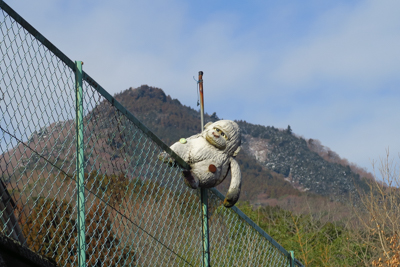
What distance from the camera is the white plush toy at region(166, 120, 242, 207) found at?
12.4ft

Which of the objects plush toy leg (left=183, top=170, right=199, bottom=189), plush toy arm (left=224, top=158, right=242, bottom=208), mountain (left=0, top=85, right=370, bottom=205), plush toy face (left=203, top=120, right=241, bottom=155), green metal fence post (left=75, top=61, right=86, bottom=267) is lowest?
green metal fence post (left=75, top=61, right=86, bottom=267)

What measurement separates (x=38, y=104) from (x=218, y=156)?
6.36ft

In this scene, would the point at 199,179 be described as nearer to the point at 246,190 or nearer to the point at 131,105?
the point at 246,190

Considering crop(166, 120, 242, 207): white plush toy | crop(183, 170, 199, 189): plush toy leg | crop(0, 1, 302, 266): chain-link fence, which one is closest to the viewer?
crop(0, 1, 302, 266): chain-link fence

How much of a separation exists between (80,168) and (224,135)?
1743 mm

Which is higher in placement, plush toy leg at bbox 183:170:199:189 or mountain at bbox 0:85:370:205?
mountain at bbox 0:85:370:205

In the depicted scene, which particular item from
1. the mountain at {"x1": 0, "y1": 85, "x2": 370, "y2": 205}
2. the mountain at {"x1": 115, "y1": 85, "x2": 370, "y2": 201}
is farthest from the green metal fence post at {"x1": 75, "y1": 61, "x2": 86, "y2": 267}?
the mountain at {"x1": 115, "y1": 85, "x2": 370, "y2": 201}

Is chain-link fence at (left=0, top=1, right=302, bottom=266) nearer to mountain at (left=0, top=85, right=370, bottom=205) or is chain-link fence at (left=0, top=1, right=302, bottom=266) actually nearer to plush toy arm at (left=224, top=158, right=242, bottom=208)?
plush toy arm at (left=224, top=158, right=242, bottom=208)

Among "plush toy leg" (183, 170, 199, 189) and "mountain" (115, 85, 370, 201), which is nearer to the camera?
"plush toy leg" (183, 170, 199, 189)

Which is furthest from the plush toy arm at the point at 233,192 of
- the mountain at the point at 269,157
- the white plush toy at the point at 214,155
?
the mountain at the point at 269,157

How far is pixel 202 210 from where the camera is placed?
147 inches

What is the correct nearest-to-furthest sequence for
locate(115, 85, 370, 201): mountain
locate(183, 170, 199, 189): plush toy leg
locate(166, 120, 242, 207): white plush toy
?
locate(183, 170, 199, 189): plush toy leg
locate(166, 120, 242, 207): white plush toy
locate(115, 85, 370, 201): mountain

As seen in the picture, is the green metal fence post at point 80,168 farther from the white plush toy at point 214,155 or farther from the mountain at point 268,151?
the mountain at point 268,151

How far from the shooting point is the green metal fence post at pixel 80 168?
2.48 metres
